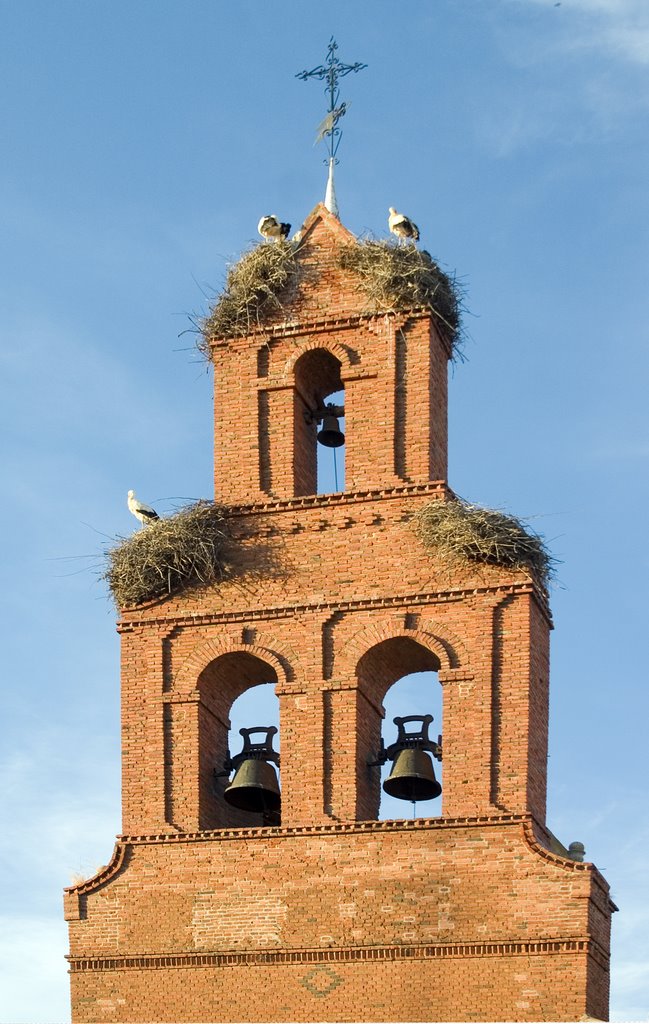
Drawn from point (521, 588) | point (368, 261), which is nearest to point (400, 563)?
point (521, 588)

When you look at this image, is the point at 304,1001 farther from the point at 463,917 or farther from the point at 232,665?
the point at 232,665

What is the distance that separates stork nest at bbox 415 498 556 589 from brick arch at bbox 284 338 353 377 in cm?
196

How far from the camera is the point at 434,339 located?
1244 inches

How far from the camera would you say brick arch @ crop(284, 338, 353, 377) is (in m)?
31.5

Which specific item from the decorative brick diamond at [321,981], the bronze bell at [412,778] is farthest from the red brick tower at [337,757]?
the bronze bell at [412,778]

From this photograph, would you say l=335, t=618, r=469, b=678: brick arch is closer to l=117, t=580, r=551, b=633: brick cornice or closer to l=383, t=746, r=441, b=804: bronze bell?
l=117, t=580, r=551, b=633: brick cornice

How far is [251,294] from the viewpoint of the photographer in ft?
105

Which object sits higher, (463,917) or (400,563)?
(400,563)

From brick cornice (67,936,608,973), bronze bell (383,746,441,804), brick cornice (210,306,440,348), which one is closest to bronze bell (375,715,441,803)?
bronze bell (383,746,441,804)

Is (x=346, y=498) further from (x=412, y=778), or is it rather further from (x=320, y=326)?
(x=412, y=778)

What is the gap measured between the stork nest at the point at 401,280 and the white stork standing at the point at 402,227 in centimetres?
28

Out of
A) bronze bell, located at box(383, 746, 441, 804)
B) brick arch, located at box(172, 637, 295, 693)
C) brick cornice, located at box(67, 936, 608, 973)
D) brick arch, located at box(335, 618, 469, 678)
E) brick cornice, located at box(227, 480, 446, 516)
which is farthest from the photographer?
brick cornice, located at box(227, 480, 446, 516)

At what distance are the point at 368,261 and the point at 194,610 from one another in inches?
152

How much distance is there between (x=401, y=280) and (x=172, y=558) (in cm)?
350
